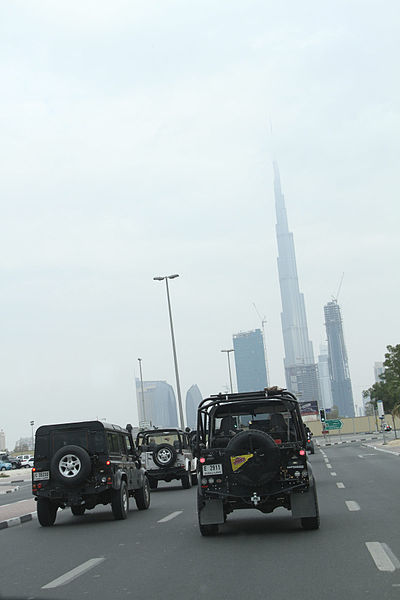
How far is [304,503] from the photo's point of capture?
12484mm

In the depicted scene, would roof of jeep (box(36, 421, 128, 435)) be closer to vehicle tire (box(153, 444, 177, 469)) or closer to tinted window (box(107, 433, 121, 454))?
tinted window (box(107, 433, 121, 454))

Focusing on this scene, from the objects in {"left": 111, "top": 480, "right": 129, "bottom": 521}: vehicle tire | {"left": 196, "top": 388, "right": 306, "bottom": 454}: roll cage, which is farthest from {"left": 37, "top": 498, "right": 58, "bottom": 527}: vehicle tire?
{"left": 196, "top": 388, "right": 306, "bottom": 454}: roll cage

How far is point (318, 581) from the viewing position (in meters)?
8.40

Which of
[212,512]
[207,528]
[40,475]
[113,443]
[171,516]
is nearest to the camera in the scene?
[212,512]

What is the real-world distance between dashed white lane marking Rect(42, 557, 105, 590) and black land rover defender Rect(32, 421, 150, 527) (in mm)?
5476

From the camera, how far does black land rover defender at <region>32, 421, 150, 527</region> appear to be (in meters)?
16.6

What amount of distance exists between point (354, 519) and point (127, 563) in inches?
191

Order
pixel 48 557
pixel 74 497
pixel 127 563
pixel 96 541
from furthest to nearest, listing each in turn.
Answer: pixel 74 497, pixel 96 541, pixel 48 557, pixel 127 563

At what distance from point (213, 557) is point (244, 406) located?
12.5ft

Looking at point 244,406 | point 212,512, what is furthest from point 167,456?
point 212,512

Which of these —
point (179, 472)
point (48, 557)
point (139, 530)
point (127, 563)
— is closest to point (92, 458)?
point (139, 530)

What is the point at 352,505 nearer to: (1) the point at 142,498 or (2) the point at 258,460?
(2) the point at 258,460

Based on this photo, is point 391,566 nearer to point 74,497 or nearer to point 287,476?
point 287,476

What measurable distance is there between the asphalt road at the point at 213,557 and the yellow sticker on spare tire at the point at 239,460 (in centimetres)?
105
